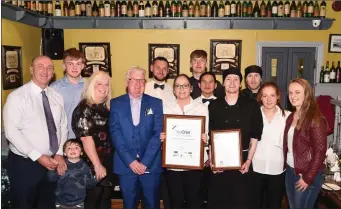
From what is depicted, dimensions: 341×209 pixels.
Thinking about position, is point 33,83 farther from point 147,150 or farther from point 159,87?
point 159,87

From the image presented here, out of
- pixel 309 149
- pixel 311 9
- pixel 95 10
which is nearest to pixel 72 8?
pixel 95 10

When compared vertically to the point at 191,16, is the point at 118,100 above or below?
below

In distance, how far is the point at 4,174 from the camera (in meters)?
3.51

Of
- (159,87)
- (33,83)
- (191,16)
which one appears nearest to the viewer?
(33,83)

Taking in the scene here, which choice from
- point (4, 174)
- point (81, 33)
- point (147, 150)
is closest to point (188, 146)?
point (147, 150)

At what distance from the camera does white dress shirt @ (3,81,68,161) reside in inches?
114

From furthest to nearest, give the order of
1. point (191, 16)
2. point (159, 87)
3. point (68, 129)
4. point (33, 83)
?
point (191, 16) < point (159, 87) < point (68, 129) < point (33, 83)

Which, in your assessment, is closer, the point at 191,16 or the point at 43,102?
the point at 43,102

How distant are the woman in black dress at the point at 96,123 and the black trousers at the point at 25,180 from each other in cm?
42

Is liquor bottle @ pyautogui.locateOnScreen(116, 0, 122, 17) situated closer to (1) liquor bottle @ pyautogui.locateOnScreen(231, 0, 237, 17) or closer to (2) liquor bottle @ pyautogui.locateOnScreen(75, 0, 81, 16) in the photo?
(2) liquor bottle @ pyautogui.locateOnScreen(75, 0, 81, 16)

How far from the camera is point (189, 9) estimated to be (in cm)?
654

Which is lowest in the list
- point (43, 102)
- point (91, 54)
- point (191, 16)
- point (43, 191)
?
point (43, 191)

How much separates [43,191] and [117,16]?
4185 millimetres

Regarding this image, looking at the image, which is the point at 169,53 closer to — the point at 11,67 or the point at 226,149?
the point at 11,67
